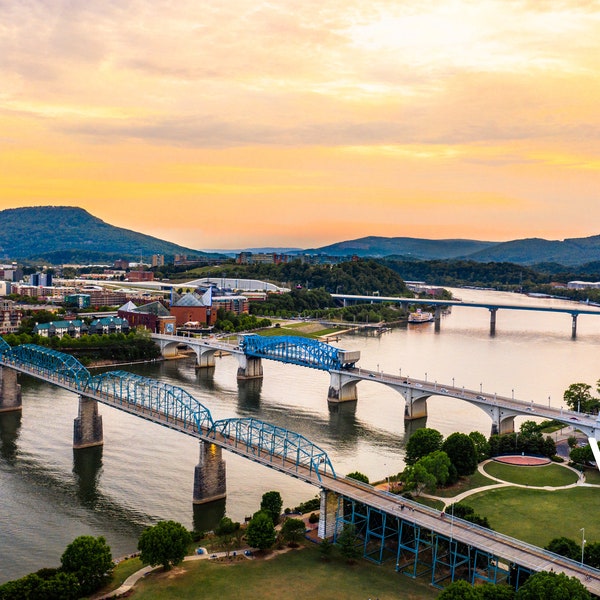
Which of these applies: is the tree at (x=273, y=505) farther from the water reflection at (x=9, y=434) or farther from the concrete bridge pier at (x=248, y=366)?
the concrete bridge pier at (x=248, y=366)

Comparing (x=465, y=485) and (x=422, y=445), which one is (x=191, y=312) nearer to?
(x=422, y=445)

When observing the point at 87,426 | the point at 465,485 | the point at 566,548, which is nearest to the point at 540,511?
the point at 465,485

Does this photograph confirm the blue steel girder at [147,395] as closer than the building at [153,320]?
Yes

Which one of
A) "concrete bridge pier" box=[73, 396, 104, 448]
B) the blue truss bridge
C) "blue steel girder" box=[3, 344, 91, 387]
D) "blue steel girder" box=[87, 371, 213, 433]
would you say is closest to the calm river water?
"concrete bridge pier" box=[73, 396, 104, 448]

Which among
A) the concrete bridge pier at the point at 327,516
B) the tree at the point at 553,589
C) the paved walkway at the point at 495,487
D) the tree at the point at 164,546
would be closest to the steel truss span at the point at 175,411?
the concrete bridge pier at the point at 327,516

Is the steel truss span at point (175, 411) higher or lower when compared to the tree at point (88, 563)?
higher

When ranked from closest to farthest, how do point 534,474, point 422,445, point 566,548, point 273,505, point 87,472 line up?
point 566,548, point 273,505, point 534,474, point 422,445, point 87,472
